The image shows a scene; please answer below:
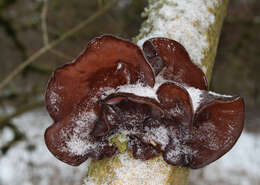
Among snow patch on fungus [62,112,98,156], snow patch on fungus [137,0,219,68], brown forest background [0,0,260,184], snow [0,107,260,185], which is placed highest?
snow patch on fungus [137,0,219,68]

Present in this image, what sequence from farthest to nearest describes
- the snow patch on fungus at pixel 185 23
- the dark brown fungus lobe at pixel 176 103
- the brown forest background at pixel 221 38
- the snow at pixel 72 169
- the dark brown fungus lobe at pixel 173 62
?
the brown forest background at pixel 221 38 → the snow at pixel 72 169 → the snow patch on fungus at pixel 185 23 → the dark brown fungus lobe at pixel 173 62 → the dark brown fungus lobe at pixel 176 103

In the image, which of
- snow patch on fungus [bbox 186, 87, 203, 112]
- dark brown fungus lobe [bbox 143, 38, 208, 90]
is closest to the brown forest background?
dark brown fungus lobe [bbox 143, 38, 208, 90]

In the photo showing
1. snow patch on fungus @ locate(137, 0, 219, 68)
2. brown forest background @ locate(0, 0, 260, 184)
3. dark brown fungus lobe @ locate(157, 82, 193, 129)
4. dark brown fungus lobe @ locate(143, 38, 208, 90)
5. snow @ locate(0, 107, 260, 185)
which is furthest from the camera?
brown forest background @ locate(0, 0, 260, 184)

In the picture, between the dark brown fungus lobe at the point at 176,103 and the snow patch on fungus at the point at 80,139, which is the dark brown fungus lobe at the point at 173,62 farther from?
the snow patch on fungus at the point at 80,139

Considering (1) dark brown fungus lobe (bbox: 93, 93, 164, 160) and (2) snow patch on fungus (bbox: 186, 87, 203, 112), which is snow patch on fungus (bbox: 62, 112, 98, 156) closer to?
(1) dark brown fungus lobe (bbox: 93, 93, 164, 160)

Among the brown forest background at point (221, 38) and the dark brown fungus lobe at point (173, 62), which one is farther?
the brown forest background at point (221, 38)

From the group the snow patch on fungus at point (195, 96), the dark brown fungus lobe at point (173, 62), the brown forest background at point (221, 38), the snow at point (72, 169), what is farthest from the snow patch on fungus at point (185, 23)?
the brown forest background at point (221, 38)

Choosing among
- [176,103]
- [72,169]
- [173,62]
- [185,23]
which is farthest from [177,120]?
[72,169]
